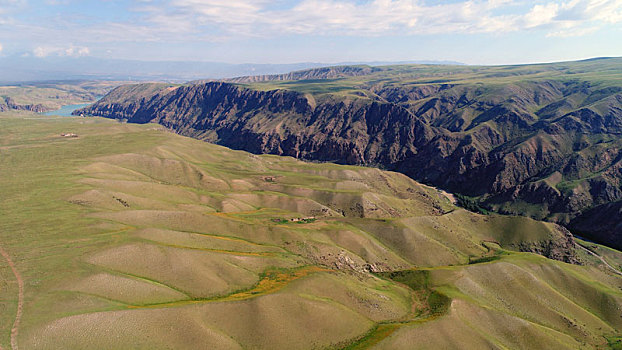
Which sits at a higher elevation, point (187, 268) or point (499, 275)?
point (187, 268)

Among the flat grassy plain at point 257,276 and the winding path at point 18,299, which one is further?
the flat grassy plain at point 257,276

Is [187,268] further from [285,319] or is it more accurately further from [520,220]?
[520,220]

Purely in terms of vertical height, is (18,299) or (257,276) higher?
(18,299)

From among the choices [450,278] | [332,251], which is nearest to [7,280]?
[332,251]

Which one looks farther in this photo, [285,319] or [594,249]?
[594,249]

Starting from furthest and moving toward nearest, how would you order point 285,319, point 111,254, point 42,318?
point 111,254
point 285,319
point 42,318

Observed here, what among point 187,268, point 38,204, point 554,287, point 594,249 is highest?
point 38,204

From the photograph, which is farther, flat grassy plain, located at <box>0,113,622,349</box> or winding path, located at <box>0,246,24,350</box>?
flat grassy plain, located at <box>0,113,622,349</box>

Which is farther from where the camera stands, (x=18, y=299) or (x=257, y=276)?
(x=257, y=276)
